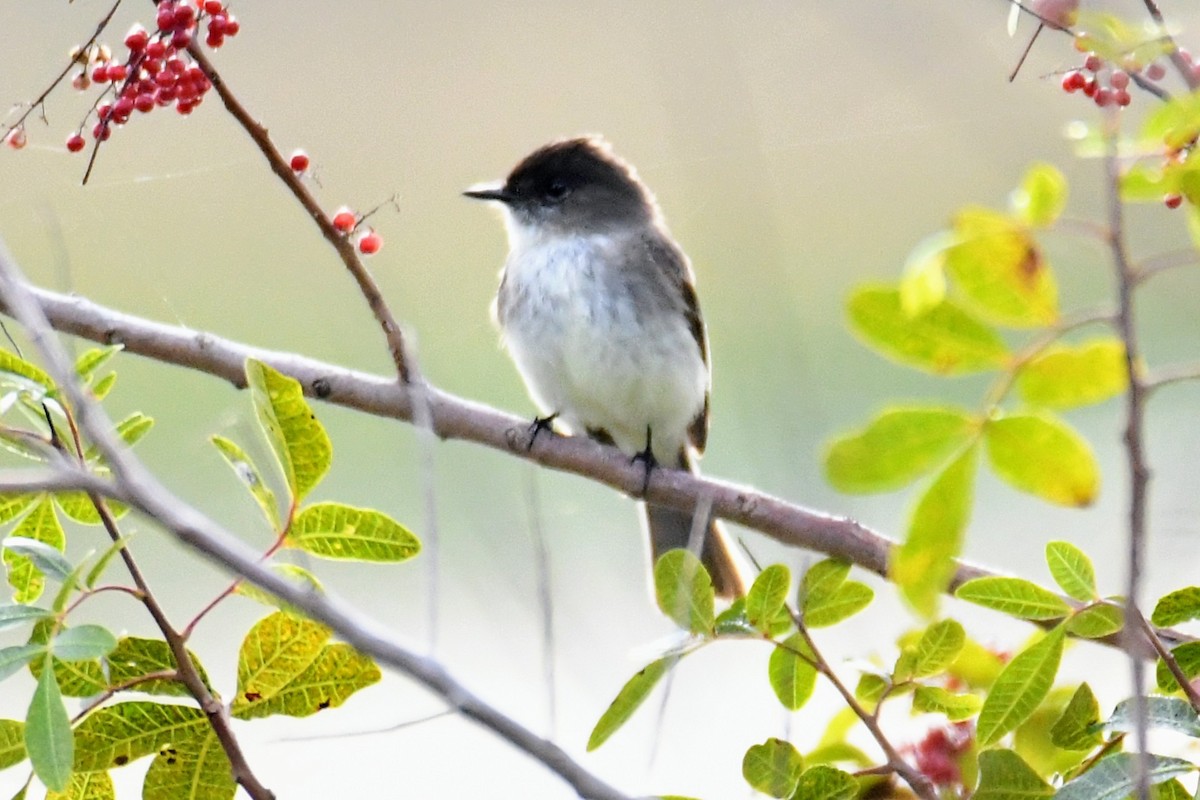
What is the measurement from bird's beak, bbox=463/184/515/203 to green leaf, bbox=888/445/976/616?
2852 mm

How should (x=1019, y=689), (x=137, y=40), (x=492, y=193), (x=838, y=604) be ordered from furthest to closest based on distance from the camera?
(x=492, y=193)
(x=137, y=40)
(x=838, y=604)
(x=1019, y=689)

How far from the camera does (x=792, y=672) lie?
1.53m

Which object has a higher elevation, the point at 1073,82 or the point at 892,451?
the point at 1073,82

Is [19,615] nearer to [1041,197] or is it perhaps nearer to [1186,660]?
[1041,197]

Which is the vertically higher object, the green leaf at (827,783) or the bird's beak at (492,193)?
the bird's beak at (492,193)

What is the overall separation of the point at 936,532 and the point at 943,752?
0.72 meters

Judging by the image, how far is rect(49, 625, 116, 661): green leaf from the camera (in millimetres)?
1261

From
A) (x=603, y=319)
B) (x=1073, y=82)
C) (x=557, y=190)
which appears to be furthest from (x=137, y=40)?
(x=557, y=190)

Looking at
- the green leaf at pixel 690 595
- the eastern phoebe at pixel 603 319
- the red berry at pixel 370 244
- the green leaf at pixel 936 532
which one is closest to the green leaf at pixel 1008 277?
the green leaf at pixel 936 532

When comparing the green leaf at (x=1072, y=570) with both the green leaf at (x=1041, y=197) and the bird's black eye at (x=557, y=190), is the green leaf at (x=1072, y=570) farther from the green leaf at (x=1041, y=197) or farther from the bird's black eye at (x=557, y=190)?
the bird's black eye at (x=557, y=190)

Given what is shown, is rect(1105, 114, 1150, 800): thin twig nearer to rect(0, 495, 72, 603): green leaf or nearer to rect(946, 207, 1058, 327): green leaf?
rect(946, 207, 1058, 327): green leaf

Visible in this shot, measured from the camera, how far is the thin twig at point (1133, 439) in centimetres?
87

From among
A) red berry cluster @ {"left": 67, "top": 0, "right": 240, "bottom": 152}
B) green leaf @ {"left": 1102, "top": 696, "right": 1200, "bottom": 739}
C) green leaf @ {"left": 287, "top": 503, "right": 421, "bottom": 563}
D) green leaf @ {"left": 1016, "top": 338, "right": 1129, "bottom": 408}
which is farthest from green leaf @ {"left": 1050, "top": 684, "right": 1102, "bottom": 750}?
red berry cluster @ {"left": 67, "top": 0, "right": 240, "bottom": 152}

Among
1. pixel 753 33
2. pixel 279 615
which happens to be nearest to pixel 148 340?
pixel 279 615
